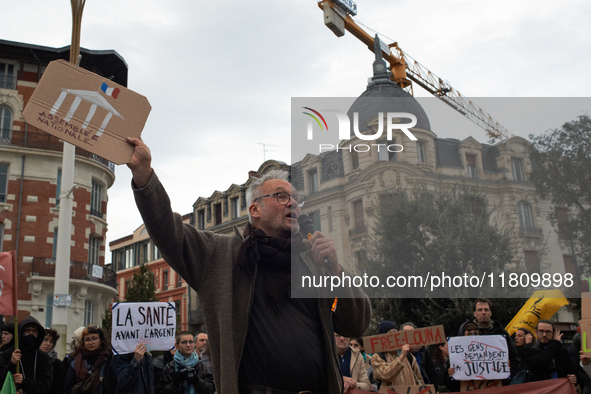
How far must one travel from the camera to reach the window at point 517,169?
3.77 m

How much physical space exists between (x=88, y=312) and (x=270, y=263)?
29.3 m

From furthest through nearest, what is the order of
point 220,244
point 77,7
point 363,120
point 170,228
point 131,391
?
point 77,7, point 131,391, point 363,120, point 220,244, point 170,228

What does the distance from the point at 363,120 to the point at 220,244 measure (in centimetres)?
122

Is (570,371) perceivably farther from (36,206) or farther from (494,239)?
(36,206)

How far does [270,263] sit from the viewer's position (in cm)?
325

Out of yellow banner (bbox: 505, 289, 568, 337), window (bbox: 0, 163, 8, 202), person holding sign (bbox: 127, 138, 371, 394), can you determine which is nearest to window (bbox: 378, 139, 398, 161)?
person holding sign (bbox: 127, 138, 371, 394)

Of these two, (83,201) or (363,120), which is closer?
(363,120)

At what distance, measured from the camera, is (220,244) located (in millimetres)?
3334

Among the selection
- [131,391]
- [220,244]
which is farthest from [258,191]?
[131,391]

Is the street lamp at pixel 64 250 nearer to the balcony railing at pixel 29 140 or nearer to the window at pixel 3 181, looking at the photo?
the balcony railing at pixel 29 140

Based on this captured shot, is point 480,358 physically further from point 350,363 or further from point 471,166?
point 471,166

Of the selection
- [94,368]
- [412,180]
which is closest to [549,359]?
[412,180]

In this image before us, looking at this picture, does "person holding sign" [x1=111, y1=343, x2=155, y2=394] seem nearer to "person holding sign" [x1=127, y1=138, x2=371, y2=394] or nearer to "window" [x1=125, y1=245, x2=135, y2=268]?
"person holding sign" [x1=127, y1=138, x2=371, y2=394]

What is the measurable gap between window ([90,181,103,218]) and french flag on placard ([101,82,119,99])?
95.2ft
